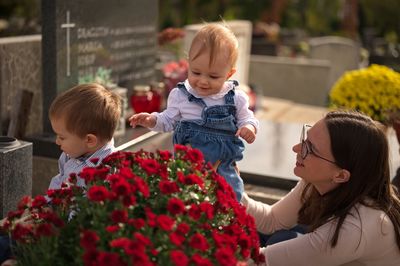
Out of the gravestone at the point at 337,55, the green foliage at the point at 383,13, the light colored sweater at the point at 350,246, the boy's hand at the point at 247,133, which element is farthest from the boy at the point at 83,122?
→ the green foliage at the point at 383,13

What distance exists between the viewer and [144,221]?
189 centimetres

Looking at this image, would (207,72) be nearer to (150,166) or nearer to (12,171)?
(150,166)

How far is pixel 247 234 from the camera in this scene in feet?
7.24

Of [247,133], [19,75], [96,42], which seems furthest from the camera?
[96,42]

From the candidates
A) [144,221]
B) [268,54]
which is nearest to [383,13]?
[268,54]

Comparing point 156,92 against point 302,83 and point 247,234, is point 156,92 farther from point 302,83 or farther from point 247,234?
point 302,83

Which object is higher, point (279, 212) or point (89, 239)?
point (89, 239)

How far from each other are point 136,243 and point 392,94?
4.51 meters

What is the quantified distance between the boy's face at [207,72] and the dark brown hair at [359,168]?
0.75 meters

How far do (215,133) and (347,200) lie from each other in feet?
3.16

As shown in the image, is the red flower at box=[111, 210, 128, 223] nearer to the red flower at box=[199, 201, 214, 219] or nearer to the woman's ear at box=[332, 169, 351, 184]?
the red flower at box=[199, 201, 214, 219]

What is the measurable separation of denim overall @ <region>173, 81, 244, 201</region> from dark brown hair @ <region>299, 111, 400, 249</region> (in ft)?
2.52

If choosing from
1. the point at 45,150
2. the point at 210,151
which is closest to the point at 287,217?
the point at 210,151

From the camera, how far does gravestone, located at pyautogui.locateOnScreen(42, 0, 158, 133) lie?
487cm
